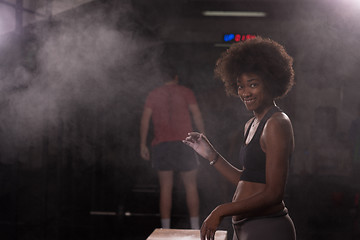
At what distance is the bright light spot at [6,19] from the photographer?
310cm

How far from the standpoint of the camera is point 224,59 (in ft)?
5.33

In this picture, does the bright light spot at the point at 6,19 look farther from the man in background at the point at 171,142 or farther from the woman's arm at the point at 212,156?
the woman's arm at the point at 212,156

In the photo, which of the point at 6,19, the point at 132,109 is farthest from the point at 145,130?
the point at 132,109

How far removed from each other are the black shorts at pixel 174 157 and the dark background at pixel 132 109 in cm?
78

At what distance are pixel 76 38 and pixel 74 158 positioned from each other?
1369 mm

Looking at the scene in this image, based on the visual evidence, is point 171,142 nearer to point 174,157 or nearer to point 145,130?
point 174,157

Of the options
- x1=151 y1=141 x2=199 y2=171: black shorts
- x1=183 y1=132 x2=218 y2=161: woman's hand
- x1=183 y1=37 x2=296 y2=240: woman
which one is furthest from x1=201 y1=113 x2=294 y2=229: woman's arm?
x1=151 y1=141 x2=199 y2=171: black shorts

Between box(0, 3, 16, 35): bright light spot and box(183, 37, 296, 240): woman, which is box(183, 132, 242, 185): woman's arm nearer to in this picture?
box(183, 37, 296, 240): woman

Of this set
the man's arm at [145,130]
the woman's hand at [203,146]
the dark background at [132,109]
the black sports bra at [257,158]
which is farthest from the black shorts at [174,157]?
the black sports bra at [257,158]

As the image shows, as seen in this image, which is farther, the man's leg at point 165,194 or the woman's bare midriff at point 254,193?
the man's leg at point 165,194

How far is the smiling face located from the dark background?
7.39 ft

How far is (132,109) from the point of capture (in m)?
5.69

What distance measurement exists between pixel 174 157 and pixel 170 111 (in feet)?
1.30

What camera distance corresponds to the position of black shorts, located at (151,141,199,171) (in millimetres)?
3326
